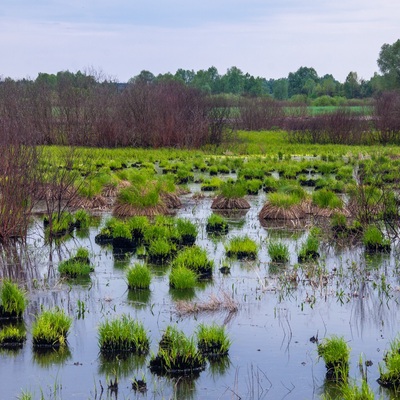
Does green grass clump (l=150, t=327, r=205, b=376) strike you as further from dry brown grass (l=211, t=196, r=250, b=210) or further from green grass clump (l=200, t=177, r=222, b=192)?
green grass clump (l=200, t=177, r=222, b=192)

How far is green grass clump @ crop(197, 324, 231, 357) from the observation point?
10.4 m

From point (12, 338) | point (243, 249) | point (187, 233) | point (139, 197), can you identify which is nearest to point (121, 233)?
point (187, 233)

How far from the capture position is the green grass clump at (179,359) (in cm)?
985

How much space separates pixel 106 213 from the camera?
21641mm

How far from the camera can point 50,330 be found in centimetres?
1073

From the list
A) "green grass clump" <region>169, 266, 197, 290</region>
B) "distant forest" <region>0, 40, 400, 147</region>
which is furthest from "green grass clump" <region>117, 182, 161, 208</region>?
"distant forest" <region>0, 40, 400, 147</region>

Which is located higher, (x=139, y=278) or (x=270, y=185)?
(x=270, y=185)

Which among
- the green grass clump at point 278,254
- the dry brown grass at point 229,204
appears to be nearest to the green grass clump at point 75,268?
the green grass clump at point 278,254

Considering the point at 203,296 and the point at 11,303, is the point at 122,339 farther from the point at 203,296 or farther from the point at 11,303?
the point at 203,296

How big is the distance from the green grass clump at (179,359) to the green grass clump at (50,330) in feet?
4.66

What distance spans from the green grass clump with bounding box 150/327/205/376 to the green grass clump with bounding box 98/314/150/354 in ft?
1.44

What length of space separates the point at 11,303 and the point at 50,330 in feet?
4.54

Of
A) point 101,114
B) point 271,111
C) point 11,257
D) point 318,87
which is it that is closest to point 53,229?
point 11,257

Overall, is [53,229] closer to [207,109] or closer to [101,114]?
[101,114]
